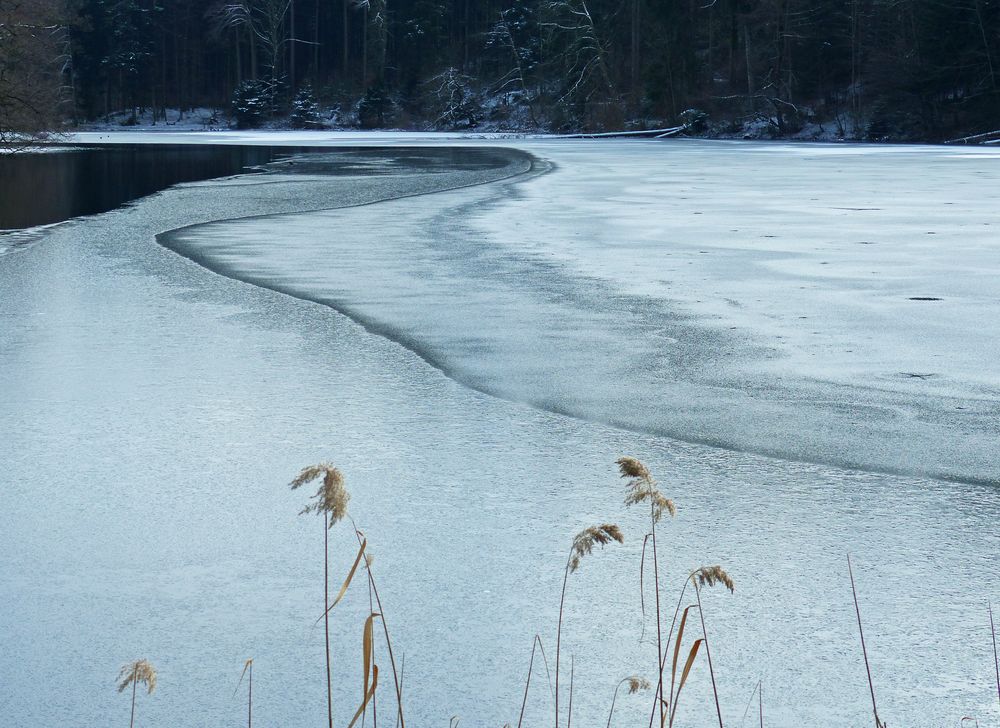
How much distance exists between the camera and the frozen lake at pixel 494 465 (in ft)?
9.64

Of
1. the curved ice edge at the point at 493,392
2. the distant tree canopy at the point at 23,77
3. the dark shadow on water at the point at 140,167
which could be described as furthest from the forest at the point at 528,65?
the curved ice edge at the point at 493,392

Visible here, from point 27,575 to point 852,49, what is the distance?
46.1 metres

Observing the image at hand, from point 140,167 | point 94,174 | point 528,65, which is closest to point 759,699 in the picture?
point 94,174

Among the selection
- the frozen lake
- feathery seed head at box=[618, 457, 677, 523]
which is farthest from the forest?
→ feathery seed head at box=[618, 457, 677, 523]

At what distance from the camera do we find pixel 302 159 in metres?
30.7

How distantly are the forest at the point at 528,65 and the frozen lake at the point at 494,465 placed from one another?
78.7ft

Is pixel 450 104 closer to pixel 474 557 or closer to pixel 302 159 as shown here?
pixel 302 159

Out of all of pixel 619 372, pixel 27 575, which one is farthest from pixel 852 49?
pixel 27 575

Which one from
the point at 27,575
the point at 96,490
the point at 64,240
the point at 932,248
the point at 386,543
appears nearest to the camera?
the point at 27,575

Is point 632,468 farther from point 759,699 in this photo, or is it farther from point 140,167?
point 140,167

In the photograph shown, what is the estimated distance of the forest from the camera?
132ft

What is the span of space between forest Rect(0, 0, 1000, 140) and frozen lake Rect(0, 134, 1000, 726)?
23984 millimetres

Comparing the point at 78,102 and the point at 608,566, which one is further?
the point at 78,102

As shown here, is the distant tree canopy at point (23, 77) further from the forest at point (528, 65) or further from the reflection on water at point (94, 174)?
the reflection on water at point (94, 174)
